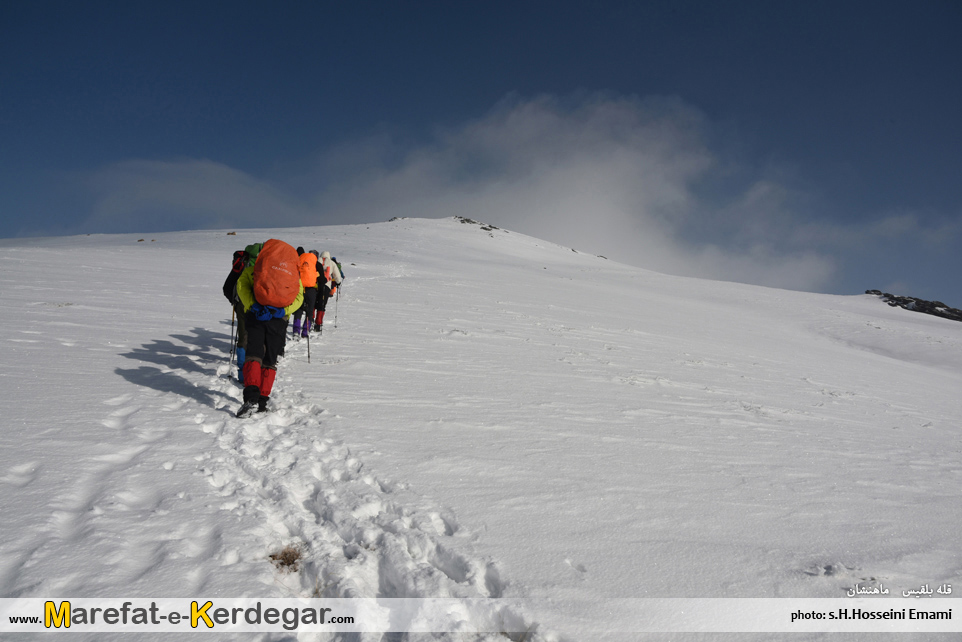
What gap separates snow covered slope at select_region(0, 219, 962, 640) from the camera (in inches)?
106

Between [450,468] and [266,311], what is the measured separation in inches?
95.1

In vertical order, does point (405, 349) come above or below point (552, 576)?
above

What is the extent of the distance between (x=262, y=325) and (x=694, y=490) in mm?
4210

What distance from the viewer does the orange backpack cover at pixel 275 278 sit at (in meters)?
4.67

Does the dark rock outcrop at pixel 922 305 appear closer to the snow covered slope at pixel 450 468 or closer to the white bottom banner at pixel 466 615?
the snow covered slope at pixel 450 468

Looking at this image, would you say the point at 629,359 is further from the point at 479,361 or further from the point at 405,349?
the point at 405,349

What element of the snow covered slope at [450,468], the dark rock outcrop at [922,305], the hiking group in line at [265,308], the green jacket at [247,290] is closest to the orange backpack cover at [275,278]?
the hiking group in line at [265,308]

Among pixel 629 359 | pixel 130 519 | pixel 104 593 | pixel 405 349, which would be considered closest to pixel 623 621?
pixel 104 593

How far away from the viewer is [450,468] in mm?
3975

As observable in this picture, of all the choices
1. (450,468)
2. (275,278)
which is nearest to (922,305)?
(450,468)

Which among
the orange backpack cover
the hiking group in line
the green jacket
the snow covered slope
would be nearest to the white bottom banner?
the snow covered slope

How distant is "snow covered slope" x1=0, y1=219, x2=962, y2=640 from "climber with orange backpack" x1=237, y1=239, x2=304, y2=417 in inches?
13.0

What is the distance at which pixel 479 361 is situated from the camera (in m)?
7.91

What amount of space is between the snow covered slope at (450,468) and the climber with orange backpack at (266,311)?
1.09ft
